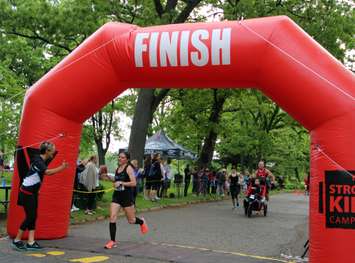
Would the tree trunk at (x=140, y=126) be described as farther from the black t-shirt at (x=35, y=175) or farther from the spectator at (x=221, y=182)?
the black t-shirt at (x=35, y=175)

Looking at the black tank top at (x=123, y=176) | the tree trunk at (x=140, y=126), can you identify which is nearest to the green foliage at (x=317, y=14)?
the tree trunk at (x=140, y=126)

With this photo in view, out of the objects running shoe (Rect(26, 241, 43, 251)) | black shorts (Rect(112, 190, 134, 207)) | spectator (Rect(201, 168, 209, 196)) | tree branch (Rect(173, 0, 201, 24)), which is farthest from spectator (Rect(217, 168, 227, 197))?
running shoe (Rect(26, 241, 43, 251))

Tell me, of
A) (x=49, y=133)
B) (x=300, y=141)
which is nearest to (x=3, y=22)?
(x=49, y=133)

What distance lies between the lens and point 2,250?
8.95 meters

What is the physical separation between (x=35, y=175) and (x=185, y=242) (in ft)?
11.3

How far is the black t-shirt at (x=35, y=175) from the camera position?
9.09m

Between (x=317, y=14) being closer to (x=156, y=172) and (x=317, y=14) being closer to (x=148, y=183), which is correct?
(x=156, y=172)

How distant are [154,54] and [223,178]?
20283 millimetres

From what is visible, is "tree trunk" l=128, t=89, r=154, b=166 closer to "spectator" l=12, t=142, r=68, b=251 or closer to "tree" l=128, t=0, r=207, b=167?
"tree" l=128, t=0, r=207, b=167

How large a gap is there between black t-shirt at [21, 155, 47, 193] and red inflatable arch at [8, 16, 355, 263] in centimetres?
79

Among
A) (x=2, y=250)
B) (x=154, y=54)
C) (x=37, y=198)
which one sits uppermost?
(x=154, y=54)

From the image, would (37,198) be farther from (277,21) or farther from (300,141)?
(300,141)

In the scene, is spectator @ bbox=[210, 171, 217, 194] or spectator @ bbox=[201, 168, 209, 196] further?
spectator @ bbox=[210, 171, 217, 194]

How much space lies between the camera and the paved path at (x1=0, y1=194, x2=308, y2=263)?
8.74m
